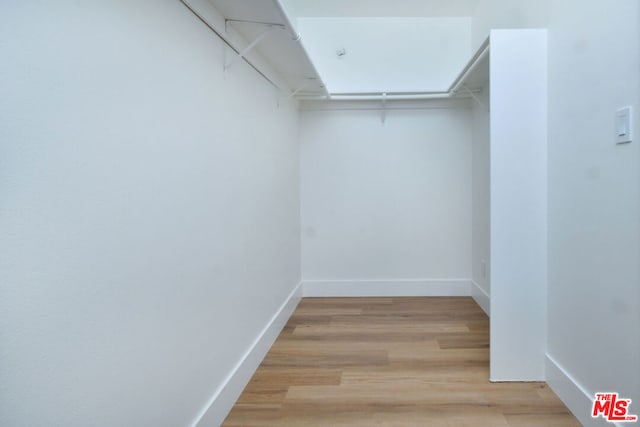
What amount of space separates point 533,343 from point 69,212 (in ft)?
7.63

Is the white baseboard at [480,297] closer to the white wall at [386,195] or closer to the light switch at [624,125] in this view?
the white wall at [386,195]

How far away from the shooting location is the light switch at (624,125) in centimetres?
133

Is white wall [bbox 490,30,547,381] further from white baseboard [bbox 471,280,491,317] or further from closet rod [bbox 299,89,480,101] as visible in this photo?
closet rod [bbox 299,89,480,101]

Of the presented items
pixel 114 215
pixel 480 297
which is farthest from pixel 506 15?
pixel 114 215

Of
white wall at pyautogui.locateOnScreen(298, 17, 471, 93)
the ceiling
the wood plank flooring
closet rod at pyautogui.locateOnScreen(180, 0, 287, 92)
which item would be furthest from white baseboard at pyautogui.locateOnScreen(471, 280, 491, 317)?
the ceiling

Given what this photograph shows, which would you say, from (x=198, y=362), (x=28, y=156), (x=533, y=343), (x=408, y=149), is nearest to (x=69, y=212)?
(x=28, y=156)

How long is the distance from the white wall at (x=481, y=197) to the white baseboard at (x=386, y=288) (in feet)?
0.74

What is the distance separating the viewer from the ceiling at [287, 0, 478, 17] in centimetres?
324

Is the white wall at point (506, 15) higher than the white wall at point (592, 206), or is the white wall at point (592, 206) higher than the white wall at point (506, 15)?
the white wall at point (506, 15)

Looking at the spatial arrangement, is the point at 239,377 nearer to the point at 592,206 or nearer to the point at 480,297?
the point at 592,206

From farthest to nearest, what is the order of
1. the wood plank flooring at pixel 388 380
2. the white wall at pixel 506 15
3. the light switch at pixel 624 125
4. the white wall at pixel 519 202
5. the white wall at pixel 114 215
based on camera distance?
the white wall at pixel 506 15 < the white wall at pixel 519 202 < the wood plank flooring at pixel 388 380 < the light switch at pixel 624 125 < the white wall at pixel 114 215

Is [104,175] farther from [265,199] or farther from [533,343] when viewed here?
[533,343]

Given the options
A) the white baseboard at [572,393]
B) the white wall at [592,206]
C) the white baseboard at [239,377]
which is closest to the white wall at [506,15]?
the white wall at [592,206]

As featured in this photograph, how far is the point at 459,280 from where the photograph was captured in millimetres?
3607
